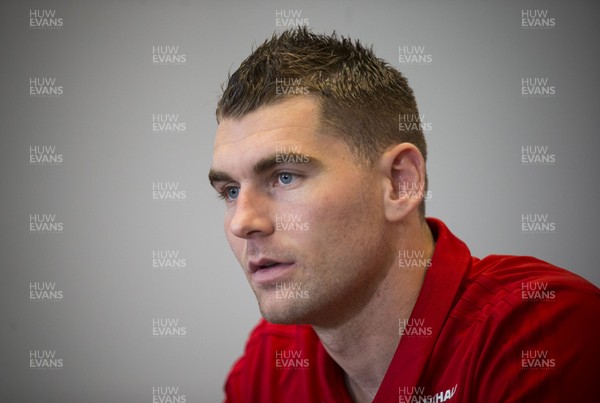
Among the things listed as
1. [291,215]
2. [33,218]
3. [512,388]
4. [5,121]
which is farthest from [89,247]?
[512,388]

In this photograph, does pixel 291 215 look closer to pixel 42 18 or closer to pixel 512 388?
pixel 512 388

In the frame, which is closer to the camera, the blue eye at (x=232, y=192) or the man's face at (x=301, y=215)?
the man's face at (x=301, y=215)

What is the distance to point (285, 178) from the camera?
133 centimetres

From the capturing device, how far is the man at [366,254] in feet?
4.02

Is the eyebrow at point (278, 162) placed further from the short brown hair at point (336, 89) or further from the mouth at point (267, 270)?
the mouth at point (267, 270)

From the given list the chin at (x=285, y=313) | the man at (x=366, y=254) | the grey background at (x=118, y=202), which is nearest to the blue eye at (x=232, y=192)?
the man at (x=366, y=254)

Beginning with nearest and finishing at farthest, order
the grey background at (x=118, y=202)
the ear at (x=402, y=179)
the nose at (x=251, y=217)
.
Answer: the nose at (x=251, y=217)
the ear at (x=402, y=179)
the grey background at (x=118, y=202)

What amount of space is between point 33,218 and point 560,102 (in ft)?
8.39

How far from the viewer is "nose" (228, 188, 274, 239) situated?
4.21ft

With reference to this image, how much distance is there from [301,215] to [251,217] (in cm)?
12

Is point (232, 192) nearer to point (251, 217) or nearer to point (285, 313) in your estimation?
→ point (251, 217)

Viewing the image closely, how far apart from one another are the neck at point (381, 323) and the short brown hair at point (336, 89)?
179 mm

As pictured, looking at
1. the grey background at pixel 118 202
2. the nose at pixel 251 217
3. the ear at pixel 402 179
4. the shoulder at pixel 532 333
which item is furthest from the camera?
the grey background at pixel 118 202

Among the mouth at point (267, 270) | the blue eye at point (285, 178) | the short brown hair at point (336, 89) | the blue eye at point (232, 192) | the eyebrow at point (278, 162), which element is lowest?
the mouth at point (267, 270)
